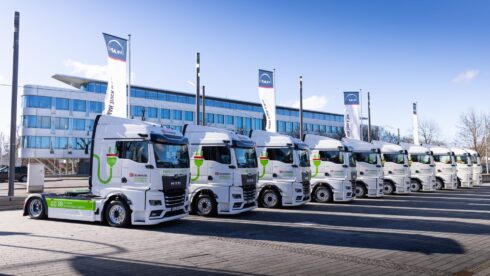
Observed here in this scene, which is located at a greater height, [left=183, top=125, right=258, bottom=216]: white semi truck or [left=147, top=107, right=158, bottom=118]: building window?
[left=147, top=107, right=158, bottom=118]: building window

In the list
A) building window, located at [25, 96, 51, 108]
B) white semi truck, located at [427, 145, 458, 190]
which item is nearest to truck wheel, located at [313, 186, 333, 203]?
white semi truck, located at [427, 145, 458, 190]

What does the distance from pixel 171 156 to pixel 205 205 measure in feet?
9.84

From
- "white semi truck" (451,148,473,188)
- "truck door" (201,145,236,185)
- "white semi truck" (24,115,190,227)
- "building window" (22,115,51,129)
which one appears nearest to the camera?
"white semi truck" (24,115,190,227)

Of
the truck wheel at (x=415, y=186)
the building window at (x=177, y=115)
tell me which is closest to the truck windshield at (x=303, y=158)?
the truck wheel at (x=415, y=186)

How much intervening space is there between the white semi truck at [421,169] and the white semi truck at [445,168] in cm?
206

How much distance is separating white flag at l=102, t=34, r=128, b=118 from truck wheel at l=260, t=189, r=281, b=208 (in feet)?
22.3

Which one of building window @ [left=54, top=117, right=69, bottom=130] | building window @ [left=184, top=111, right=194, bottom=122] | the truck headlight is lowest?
the truck headlight

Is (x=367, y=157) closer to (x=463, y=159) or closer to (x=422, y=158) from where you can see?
(x=422, y=158)

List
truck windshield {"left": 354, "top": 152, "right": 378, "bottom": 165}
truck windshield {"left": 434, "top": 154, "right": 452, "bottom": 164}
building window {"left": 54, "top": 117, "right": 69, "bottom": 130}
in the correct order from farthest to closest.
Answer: building window {"left": 54, "top": 117, "right": 69, "bottom": 130} < truck windshield {"left": 434, "top": 154, "right": 452, "bottom": 164} < truck windshield {"left": 354, "top": 152, "right": 378, "bottom": 165}

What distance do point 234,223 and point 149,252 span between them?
4824 millimetres

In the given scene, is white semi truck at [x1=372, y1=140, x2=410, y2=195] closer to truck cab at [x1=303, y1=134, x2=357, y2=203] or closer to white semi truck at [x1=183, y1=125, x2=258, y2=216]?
truck cab at [x1=303, y1=134, x2=357, y2=203]

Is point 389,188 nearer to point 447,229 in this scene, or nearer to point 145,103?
point 447,229

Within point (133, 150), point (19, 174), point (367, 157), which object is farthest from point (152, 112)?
point (133, 150)

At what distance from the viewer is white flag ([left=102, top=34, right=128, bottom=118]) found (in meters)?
18.1
